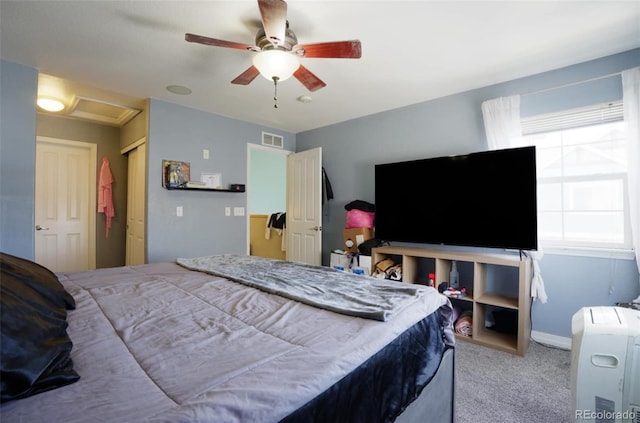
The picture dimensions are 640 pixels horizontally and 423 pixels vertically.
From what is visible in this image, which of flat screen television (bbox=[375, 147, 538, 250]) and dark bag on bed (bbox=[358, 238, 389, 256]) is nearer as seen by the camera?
flat screen television (bbox=[375, 147, 538, 250])

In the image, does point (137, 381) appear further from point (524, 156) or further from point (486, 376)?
point (524, 156)

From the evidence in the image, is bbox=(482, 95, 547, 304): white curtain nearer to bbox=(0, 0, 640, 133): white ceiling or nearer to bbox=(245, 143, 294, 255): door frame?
bbox=(0, 0, 640, 133): white ceiling

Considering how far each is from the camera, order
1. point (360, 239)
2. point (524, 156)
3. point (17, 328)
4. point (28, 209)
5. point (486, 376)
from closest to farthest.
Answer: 1. point (17, 328)
2. point (486, 376)
3. point (524, 156)
4. point (28, 209)
5. point (360, 239)

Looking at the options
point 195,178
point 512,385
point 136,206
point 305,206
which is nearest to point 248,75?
point 195,178

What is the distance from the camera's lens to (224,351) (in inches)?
31.9

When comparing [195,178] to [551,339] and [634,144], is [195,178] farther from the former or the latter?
[634,144]

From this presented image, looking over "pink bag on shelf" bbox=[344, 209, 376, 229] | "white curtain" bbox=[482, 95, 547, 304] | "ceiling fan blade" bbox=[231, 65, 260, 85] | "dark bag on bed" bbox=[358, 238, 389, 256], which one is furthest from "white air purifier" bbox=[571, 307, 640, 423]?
"ceiling fan blade" bbox=[231, 65, 260, 85]

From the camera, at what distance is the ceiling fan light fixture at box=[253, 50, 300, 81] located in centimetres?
189

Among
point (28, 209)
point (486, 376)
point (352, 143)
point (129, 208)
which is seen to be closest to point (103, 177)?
point (129, 208)

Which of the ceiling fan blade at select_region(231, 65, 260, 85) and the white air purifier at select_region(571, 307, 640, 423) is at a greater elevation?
the ceiling fan blade at select_region(231, 65, 260, 85)

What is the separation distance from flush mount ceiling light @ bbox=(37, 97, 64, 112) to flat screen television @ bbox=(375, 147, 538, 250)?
12.6 feet

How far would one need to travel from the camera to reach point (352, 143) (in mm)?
4020

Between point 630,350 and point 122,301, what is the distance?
7.31ft

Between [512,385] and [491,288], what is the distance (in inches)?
42.2
